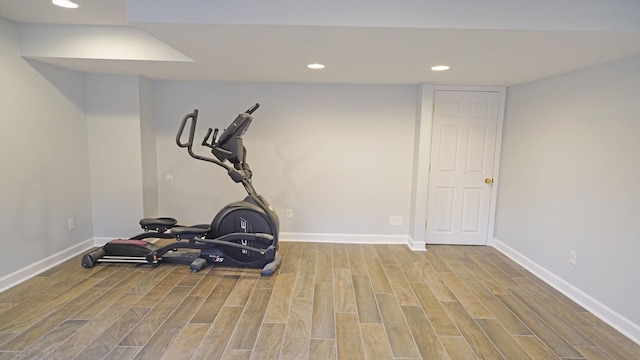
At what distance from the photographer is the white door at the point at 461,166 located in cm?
412

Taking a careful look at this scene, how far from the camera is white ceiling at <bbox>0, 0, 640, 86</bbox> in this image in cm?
193

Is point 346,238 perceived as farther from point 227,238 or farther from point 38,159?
point 38,159

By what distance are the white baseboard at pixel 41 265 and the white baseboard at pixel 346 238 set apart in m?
2.31

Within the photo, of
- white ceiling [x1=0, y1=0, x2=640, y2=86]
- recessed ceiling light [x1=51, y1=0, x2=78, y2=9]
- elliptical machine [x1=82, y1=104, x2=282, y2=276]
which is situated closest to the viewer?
white ceiling [x1=0, y1=0, x2=640, y2=86]

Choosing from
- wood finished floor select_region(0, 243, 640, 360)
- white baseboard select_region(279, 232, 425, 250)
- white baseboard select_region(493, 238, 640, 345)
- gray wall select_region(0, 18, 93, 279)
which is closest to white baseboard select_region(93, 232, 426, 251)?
white baseboard select_region(279, 232, 425, 250)

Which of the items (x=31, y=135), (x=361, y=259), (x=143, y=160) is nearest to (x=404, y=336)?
(x=361, y=259)

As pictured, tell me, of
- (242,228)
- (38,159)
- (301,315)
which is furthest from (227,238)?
(38,159)

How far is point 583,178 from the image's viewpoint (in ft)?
9.46

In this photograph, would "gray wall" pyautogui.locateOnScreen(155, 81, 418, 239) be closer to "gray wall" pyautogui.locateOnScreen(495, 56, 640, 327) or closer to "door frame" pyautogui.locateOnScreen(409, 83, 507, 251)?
"door frame" pyautogui.locateOnScreen(409, 83, 507, 251)

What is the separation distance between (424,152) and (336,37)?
7.50 feet

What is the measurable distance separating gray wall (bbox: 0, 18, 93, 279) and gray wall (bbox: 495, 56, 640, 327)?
16.3 ft

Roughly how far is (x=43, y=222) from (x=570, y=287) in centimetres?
502

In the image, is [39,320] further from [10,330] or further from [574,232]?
[574,232]

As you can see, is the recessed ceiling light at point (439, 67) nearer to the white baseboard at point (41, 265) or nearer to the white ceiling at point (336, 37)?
the white ceiling at point (336, 37)
